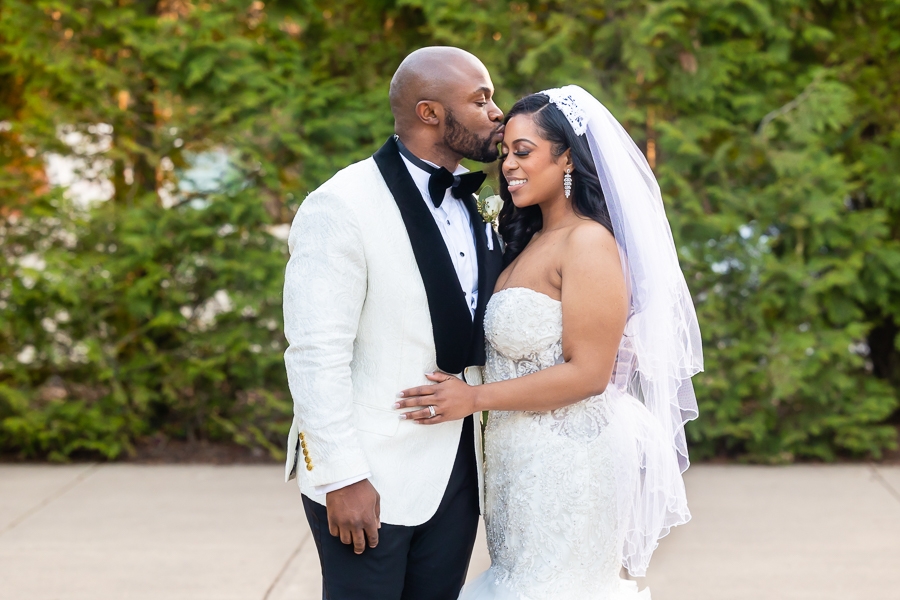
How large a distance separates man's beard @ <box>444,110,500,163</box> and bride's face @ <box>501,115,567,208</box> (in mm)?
65

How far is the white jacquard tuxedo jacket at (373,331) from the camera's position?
2027 millimetres

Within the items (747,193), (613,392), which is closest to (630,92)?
(747,193)

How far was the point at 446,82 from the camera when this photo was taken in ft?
7.39

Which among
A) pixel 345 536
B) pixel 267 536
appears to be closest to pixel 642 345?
pixel 345 536

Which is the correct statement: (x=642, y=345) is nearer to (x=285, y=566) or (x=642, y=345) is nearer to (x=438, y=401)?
(x=438, y=401)

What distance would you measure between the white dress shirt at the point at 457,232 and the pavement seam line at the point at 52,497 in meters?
3.24

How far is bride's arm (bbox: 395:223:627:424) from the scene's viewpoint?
7.13 ft

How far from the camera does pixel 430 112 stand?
2.28 m

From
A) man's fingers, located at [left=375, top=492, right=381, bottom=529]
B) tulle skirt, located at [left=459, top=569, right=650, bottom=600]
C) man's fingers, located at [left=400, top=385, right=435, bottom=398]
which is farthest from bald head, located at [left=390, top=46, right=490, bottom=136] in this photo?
tulle skirt, located at [left=459, top=569, right=650, bottom=600]

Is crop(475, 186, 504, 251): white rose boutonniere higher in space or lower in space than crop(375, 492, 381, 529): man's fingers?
higher

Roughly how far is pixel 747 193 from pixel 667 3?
1.33 meters

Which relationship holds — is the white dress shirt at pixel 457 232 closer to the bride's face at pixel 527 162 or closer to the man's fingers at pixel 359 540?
the bride's face at pixel 527 162

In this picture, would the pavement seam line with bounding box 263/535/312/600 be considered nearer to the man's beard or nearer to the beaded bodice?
the beaded bodice

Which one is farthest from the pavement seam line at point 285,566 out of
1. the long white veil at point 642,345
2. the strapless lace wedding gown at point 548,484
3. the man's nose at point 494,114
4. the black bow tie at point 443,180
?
the man's nose at point 494,114
